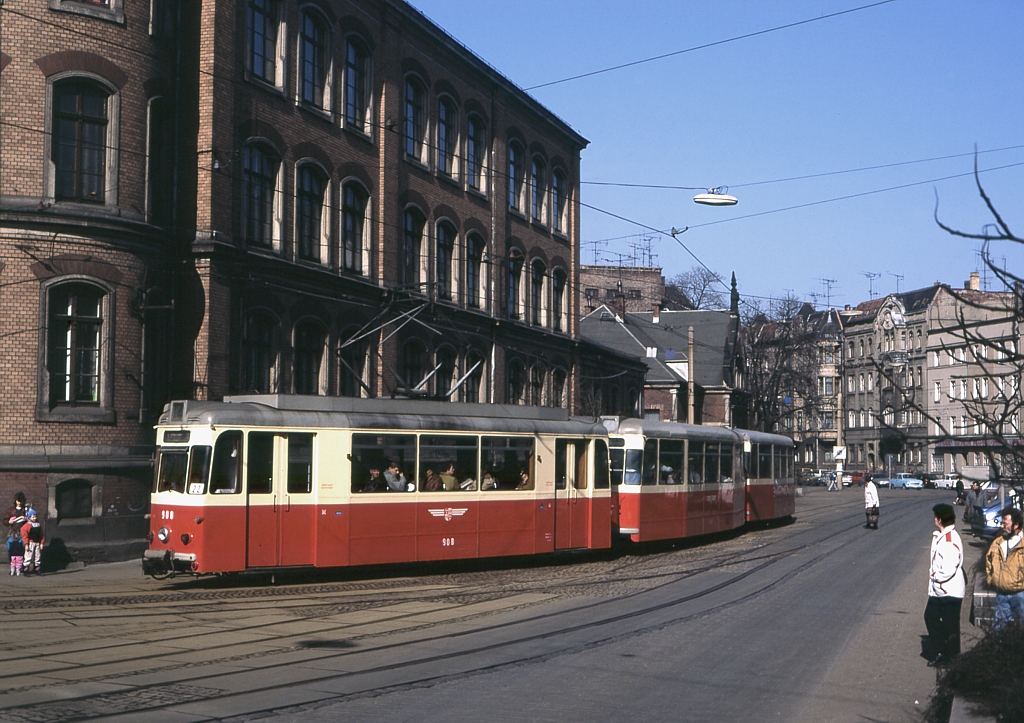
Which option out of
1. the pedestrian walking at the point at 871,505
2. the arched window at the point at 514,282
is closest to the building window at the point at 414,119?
the arched window at the point at 514,282

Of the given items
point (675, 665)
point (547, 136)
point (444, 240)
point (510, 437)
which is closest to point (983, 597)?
point (675, 665)

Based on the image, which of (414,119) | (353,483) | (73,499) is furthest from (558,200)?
(353,483)

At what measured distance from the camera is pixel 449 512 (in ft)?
61.7

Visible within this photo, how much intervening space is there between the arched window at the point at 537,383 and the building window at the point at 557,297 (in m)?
2.46

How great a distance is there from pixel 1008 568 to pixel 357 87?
24.2 meters

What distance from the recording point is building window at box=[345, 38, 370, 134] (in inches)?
1192

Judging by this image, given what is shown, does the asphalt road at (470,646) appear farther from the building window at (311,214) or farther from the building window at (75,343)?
the building window at (311,214)

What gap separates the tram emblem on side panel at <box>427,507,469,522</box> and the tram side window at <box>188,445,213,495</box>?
385 centimetres

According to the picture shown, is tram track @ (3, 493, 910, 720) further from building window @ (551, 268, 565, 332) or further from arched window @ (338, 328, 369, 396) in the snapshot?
building window @ (551, 268, 565, 332)

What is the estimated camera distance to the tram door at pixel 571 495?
2091cm

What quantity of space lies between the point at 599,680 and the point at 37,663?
478 centimetres

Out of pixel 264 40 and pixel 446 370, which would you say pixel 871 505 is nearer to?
pixel 446 370

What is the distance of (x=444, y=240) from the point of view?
1414 inches

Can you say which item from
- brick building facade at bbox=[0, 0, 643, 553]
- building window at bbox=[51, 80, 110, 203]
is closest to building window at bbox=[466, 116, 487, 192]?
brick building facade at bbox=[0, 0, 643, 553]
